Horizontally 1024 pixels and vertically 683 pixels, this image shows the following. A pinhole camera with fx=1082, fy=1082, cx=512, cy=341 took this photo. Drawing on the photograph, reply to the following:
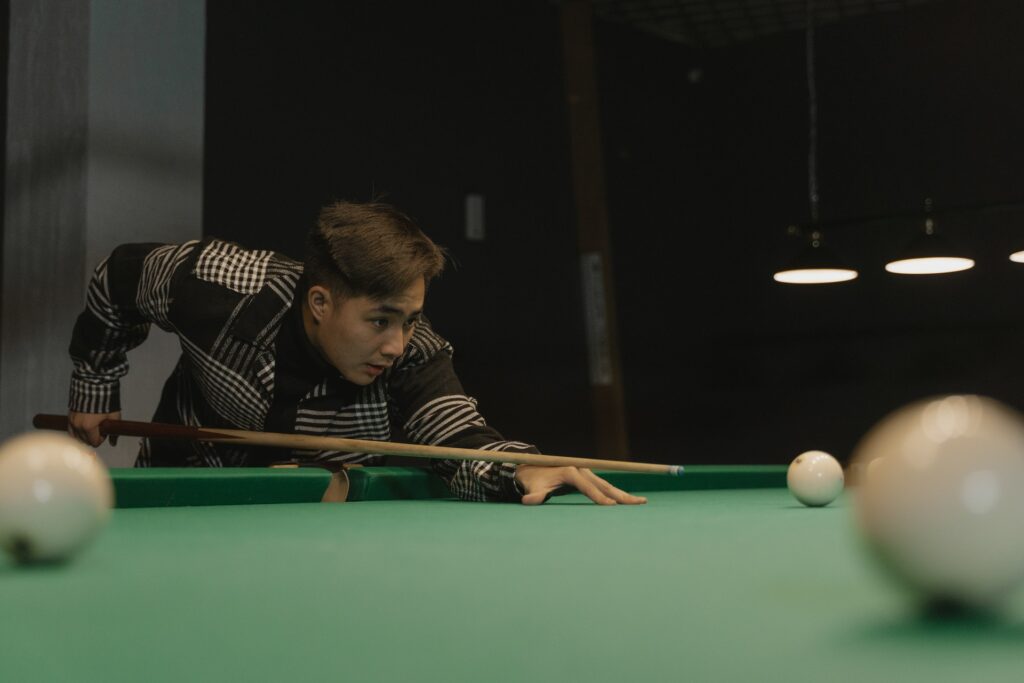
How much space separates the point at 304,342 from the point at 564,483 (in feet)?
2.81

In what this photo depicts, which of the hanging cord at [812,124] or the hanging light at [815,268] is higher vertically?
the hanging cord at [812,124]

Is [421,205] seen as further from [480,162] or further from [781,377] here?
[781,377]

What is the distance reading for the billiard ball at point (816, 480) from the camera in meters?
2.07

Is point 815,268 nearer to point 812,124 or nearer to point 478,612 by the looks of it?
point 812,124

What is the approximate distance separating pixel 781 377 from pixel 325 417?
4.60 metres

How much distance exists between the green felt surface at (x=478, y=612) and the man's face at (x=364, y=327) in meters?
1.13

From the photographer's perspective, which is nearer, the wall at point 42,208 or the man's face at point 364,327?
the man's face at point 364,327

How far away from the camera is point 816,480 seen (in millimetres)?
2070

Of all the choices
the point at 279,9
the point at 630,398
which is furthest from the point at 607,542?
the point at 630,398

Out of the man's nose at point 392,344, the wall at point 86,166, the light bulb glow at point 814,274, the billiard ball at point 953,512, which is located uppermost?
the wall at point 86,166

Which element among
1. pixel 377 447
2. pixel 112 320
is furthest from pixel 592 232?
pixel 377 447

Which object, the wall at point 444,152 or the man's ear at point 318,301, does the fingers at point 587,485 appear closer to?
the man's ear at point 318,301

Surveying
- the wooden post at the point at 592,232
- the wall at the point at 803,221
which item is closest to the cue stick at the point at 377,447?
the wooden post at the point at 592,232

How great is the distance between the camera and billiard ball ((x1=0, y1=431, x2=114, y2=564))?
1096 millimetres
